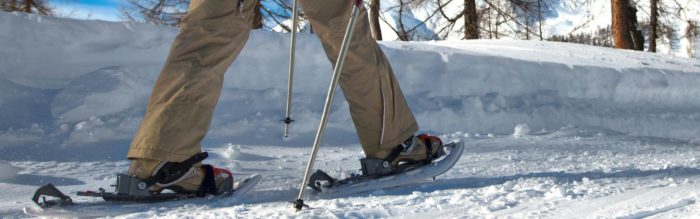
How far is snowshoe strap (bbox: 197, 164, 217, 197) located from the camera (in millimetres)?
2723

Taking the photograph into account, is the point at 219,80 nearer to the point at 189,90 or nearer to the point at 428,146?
the point at 189,90

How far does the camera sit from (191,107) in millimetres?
2555

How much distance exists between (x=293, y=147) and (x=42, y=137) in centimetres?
147

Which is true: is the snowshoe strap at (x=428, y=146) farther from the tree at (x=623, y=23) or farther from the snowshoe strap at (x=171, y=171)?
the tree at (x=623, y=23)

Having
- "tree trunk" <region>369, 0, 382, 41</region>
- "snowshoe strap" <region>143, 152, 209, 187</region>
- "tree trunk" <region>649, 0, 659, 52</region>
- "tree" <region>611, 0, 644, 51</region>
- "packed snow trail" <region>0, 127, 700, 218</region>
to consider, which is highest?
"tree trunk" <region>649, 0, 659, 52</region>

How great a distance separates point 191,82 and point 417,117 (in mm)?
3107

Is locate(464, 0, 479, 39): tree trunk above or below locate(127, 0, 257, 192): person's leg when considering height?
above

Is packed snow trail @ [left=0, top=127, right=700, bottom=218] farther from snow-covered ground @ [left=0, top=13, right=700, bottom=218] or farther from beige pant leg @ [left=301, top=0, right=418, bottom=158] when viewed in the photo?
beige pant leg @ [left=301, top=0, right=418, bottom=158]

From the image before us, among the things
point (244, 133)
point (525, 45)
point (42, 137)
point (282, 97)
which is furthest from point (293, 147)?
point (525, 45)

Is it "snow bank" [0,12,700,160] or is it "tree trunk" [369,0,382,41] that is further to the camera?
"tree trunk" [369,0,382,41]

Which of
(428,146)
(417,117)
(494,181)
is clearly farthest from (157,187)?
(417,117)

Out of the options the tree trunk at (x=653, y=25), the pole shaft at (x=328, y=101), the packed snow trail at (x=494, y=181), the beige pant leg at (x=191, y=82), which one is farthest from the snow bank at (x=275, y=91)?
the tree trunk at (x=653, y=25)

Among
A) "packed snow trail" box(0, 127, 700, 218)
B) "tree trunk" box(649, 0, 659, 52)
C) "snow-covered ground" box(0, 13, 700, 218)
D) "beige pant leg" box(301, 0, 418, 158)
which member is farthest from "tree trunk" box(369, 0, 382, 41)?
"beige pant leg" box(301, 0, 418, 158)

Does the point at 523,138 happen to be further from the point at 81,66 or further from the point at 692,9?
the point at 692,9
